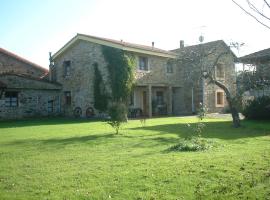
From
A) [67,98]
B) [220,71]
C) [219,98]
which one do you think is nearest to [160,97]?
[219,98]

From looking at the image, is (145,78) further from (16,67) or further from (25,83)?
(16,67)

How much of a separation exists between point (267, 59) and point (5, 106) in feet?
63.0


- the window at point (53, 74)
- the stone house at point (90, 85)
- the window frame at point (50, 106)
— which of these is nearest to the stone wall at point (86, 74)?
the stone house at point (90, 85)

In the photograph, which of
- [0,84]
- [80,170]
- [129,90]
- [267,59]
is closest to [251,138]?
[80,170]

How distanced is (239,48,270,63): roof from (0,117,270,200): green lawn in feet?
36.4

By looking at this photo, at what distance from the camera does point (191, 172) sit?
7371 millimetres

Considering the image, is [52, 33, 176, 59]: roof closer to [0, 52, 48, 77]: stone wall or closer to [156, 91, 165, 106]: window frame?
[156, 91, 165, 106]: window frame

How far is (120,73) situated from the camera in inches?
981

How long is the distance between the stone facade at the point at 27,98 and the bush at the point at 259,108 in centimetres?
1627

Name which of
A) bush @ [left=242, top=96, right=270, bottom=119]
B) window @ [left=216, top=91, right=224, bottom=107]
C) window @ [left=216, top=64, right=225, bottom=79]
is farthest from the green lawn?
window @ [left=216, top=64, right=225, bottom=79]

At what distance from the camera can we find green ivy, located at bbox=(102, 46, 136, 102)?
2486 centimetres

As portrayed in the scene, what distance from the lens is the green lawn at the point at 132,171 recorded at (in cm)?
610

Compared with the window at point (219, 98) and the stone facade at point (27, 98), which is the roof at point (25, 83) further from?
the window at point (219, 98)

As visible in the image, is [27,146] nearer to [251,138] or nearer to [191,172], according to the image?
[191,172]
